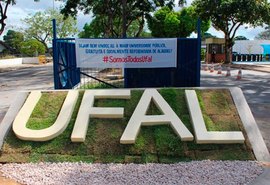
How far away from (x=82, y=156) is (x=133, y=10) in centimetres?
2407

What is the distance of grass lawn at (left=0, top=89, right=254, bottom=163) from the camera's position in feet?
17.5

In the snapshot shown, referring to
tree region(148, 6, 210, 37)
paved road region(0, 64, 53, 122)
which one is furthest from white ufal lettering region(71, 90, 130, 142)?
tree region(148, 6, 210, 37)

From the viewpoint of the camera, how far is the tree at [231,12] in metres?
30.5

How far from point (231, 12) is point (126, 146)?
28.9 meters

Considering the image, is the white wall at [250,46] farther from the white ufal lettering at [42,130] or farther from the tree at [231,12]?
the white ufal lettering at [42,130]

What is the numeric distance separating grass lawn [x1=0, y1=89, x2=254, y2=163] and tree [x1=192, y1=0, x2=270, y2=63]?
26.9m

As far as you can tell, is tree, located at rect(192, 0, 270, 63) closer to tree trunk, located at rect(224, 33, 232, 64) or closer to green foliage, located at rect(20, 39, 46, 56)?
tree trunk, located at rect(224, 33, 232, 64)

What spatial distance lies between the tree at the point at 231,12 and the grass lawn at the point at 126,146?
2688 centimetres

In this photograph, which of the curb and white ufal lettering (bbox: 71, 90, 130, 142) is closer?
white ufal lettering (bbox: 71, 90, 130, 142)

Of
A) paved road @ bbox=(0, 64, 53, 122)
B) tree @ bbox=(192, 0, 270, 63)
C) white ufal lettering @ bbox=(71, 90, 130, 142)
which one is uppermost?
tree @ bbox=(192, 0, 270, 63)

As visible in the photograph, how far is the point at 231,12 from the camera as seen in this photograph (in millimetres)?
31469

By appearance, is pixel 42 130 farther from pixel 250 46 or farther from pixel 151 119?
pixel 250 46

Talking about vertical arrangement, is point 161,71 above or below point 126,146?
above

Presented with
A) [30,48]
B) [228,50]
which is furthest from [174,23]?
[30,48]
